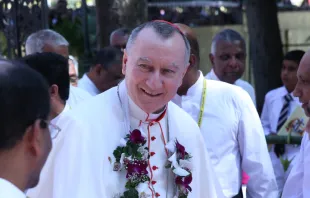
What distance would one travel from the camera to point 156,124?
4.27 m

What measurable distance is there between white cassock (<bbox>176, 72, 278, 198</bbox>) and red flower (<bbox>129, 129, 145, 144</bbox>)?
1.67m

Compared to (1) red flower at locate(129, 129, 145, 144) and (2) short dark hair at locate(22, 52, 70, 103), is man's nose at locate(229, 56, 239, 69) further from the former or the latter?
(1) red flower at locate(129, 129, 145, 144)

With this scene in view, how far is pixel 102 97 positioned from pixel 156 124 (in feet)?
1.07

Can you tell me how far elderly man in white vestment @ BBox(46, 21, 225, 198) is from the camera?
3.96 m

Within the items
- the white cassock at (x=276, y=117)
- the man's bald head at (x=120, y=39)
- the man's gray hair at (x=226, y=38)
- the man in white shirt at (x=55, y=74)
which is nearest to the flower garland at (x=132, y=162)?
the man in white shirt at (x=55, y=74)

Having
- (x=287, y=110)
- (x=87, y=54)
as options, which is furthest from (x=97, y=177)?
(x=87, y=54)

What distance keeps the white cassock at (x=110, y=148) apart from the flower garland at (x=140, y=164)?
0.13 ft

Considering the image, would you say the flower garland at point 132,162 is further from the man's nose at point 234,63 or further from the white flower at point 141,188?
the man's nose at point 234,63

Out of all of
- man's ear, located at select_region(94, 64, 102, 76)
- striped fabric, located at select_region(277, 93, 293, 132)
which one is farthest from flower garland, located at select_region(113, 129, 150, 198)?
striped fabric, located at select_region(277, 93, 293, 132)

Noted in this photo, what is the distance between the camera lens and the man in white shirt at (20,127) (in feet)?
8.41

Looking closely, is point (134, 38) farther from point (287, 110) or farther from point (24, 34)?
point (24, 34)

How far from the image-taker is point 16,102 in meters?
2.56

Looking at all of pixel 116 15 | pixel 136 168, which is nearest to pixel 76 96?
pixel 136 168

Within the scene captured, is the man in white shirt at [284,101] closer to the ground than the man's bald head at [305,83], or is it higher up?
closer to the ground
